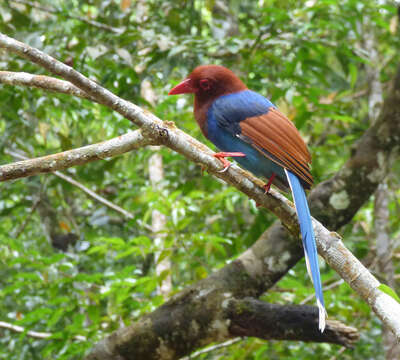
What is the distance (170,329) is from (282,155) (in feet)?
4.43

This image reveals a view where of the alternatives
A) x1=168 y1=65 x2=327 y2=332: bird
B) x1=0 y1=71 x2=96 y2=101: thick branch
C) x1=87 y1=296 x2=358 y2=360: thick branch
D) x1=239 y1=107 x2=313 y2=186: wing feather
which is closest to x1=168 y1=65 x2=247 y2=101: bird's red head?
x1=168 y1=65 x2=327 y2=332: bird

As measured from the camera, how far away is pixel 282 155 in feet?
8.45

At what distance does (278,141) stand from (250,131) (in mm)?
163

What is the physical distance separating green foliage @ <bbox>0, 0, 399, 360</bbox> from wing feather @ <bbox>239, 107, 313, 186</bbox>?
40.0 inches

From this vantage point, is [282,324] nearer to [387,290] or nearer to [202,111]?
[387,290]

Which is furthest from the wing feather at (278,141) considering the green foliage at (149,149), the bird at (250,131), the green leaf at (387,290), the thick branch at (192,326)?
the green foliage at (149,149)

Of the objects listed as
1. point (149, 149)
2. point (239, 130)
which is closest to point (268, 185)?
point (239, 130)

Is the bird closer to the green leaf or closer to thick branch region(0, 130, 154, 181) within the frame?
thick branch region(0, 130, 154, 181)

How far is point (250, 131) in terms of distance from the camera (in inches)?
105

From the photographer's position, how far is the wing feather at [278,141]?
2568 millimetres

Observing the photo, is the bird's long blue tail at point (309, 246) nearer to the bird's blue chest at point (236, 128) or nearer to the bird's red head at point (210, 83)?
the bird's blue chest at point (236, 128)

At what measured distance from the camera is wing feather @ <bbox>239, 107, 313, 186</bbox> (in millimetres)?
2568

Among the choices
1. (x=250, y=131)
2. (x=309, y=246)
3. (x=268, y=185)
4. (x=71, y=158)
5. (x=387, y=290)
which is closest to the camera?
(x=387, y=290)

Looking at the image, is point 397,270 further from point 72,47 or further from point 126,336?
point 72,47
